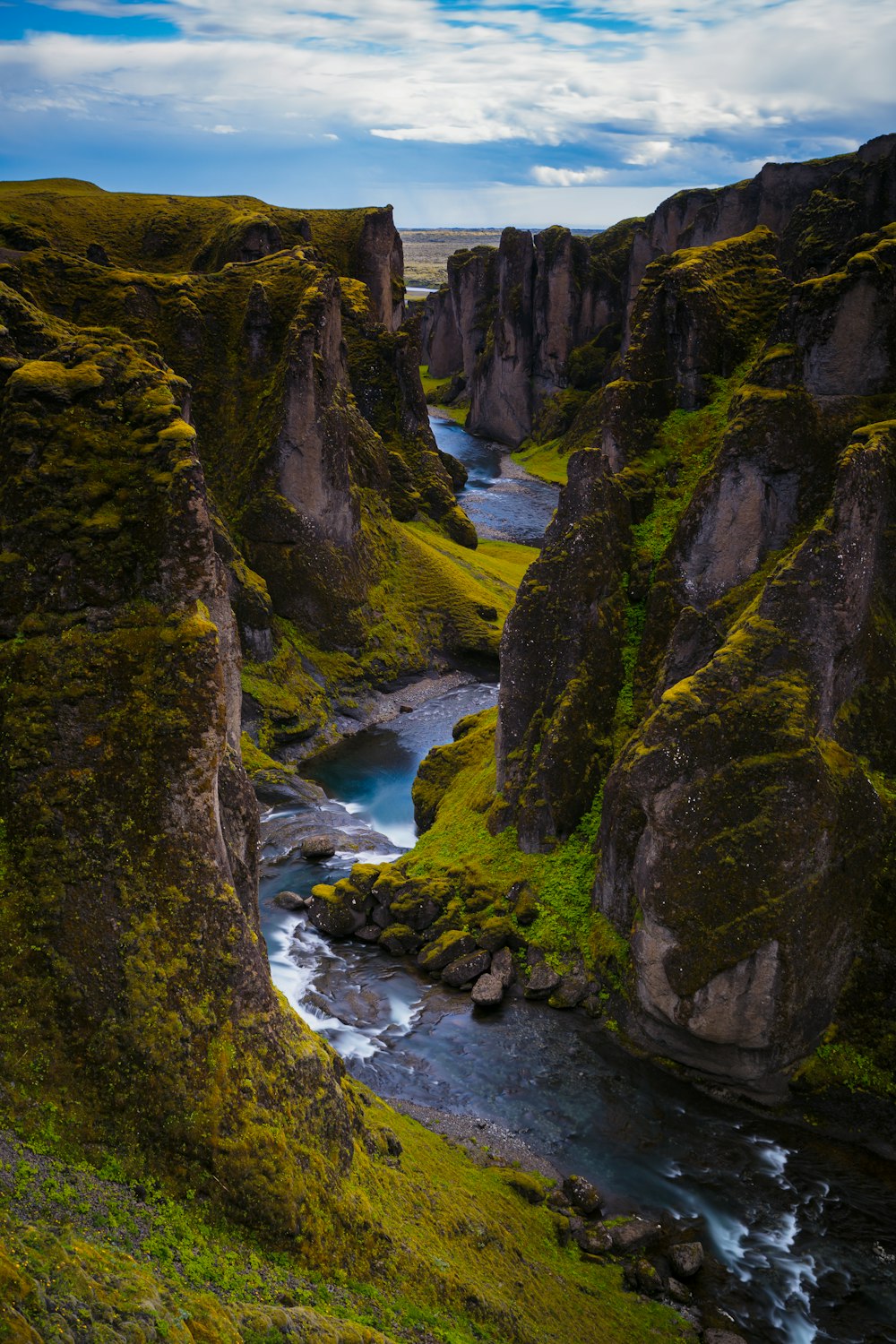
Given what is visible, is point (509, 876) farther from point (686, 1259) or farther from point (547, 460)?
point (547, 460)

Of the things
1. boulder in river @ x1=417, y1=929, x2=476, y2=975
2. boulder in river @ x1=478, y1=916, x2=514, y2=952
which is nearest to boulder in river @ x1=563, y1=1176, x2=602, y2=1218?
boulder in river @ x1=478, y1=916, x2=514, y2=952

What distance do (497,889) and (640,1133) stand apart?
9.88 meters

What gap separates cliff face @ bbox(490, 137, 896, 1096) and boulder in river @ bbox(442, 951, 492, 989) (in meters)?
3.94

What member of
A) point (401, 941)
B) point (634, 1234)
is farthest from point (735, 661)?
point (401, 941)

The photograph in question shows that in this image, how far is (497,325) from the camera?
414ft

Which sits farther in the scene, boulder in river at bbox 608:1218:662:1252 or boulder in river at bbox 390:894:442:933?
boulder in river at bbox 390:894:442:933

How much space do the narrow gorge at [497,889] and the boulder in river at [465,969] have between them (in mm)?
155

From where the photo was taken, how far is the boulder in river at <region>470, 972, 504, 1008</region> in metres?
29.6

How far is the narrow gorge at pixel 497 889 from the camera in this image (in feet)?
47.5

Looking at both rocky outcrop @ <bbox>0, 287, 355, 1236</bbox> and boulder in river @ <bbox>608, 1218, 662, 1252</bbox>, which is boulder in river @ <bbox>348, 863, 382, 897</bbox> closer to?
boulder in river @ <bbox>608, 1218, 662, 1252</bbox>

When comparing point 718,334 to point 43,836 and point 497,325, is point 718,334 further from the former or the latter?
point 497,325

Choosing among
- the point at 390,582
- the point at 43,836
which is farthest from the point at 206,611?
the point at 390,582

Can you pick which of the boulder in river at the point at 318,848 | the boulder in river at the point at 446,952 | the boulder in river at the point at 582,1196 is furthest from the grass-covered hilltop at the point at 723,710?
the boulder in river at the point at 582,1196

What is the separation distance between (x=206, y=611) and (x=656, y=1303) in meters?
15.4
